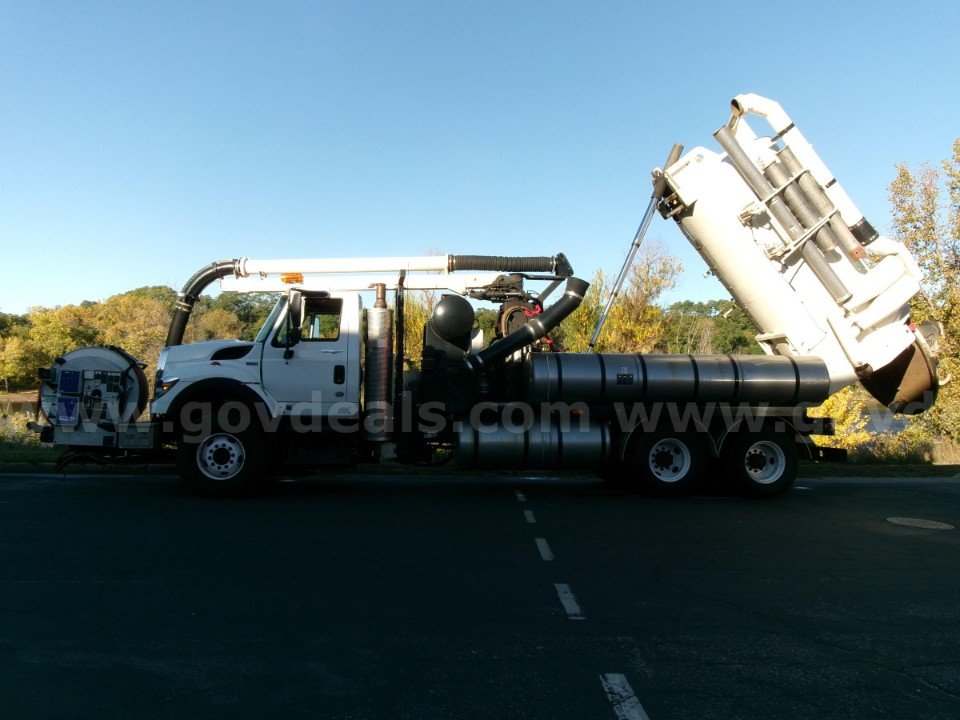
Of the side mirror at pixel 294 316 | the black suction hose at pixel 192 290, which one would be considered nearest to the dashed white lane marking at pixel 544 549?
the side mirror at pixel 294 316

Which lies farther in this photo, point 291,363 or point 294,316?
point 291,363

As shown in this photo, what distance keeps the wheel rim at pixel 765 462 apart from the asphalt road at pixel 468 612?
44.4 inches

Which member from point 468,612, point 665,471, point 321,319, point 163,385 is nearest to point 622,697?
point 468,612

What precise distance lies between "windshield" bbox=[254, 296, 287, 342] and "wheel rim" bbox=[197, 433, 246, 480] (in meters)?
1.41

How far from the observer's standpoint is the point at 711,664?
13.8 ft

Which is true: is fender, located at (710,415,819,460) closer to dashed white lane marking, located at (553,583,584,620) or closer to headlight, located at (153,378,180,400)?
dashed white lane marking, located at (553,583,584,620)

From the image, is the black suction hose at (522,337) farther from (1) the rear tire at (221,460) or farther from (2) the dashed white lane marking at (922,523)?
(2) the dashed white lane marking at (922,523)

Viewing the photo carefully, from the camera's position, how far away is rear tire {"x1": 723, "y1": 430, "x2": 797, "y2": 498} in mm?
10125

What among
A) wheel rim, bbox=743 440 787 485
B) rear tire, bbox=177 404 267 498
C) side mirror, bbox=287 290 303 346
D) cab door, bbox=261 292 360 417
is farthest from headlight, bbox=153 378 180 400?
wheel rim, bbox=743 440 787 485

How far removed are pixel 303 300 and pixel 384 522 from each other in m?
3.43

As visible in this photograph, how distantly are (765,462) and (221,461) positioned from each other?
7.71 metres

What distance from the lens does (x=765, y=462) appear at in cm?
1038

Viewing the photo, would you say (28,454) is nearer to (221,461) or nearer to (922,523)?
(221,461)

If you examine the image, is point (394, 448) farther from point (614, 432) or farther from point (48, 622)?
point (48, 622)
